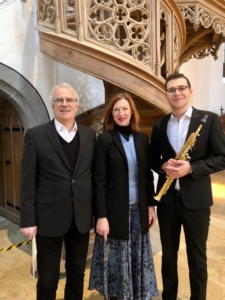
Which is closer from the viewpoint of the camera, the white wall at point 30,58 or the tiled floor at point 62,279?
the tiled floor at point 62,279

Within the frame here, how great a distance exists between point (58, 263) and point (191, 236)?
3.09ft

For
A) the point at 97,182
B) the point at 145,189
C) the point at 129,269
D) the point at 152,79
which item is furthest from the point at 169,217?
the point at 152,79

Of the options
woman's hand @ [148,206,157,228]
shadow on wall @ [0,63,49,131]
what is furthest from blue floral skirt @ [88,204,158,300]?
shadow on wall @ [0,63,49,131]

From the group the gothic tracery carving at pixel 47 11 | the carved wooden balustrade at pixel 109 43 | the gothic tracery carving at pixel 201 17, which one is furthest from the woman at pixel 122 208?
the gothic tracery carving at pixel 201 17

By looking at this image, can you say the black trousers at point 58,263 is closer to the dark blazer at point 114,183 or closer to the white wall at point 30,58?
the dark blazer at point 114,183

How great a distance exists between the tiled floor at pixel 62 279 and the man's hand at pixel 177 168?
1345mm

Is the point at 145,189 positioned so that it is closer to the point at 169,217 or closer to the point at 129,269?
the point at 169,217

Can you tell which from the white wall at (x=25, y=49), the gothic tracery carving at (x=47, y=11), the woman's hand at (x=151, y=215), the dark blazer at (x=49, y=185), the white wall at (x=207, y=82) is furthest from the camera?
the white wall at (x=207, y=82)

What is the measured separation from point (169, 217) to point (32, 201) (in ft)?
3.19

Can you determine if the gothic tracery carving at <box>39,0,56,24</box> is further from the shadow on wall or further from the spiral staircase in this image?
the shadow on wall

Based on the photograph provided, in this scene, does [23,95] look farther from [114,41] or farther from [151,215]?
[151,215]

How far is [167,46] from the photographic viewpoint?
304 cm

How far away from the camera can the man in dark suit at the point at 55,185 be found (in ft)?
5.48

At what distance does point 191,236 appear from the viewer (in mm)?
1872
